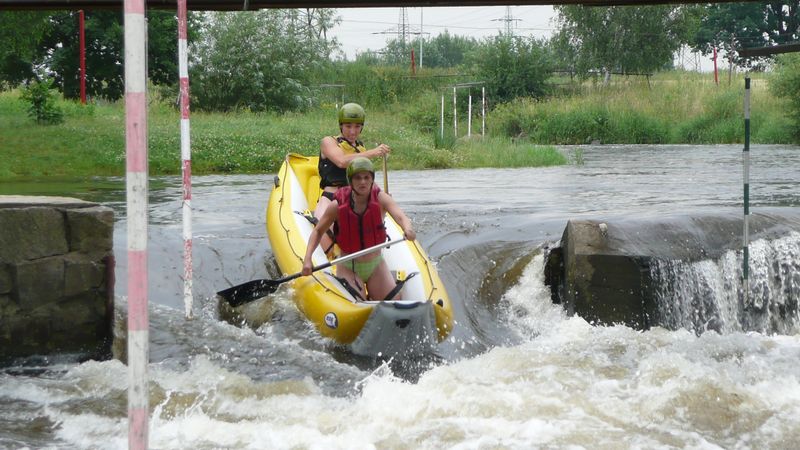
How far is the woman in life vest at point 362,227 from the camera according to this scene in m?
7.04

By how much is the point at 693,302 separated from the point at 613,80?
37030 millimetres

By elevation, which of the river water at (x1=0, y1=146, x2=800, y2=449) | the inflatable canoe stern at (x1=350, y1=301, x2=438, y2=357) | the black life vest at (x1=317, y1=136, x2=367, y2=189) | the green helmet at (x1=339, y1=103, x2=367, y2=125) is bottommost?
the river water at (x1=0, y1=146, x2=800, y2=449)

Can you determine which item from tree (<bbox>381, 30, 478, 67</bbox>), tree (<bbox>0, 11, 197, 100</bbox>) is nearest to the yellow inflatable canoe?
tree (<bbox>0, 11, 197, 100</bbox>)

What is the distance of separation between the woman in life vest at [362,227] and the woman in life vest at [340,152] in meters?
0.84

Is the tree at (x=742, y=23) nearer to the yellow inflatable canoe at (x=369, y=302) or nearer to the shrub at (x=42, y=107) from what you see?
the shrub at (x=42, y=107)

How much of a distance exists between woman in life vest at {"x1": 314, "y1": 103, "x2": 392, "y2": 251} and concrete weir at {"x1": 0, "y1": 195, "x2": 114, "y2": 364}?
2.16m

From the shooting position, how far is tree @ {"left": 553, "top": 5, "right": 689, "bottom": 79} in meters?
44.5

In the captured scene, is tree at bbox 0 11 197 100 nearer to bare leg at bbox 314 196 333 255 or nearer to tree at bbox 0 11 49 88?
tree at bbox 0 11 49 88

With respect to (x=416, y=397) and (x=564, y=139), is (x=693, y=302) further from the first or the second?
(x=564, y=139)

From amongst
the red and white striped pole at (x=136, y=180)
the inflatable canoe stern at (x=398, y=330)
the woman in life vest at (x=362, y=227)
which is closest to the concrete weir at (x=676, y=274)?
the woman in life vest at (x=362, y=227)

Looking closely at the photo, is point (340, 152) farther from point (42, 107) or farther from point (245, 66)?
point (245, 66)

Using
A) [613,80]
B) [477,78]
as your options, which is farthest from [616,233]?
[613,80]

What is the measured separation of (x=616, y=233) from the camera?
805 cm

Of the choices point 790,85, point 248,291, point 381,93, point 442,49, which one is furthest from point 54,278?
point 442,49
